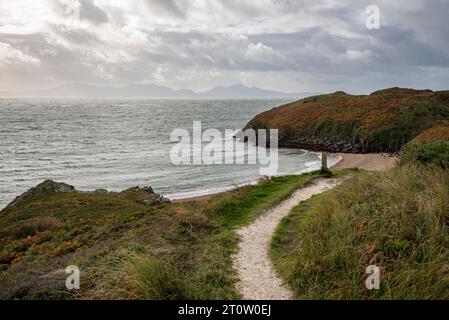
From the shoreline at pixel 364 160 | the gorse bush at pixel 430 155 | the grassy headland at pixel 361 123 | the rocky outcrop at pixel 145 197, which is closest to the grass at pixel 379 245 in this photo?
the gorse bush at pixel 430 155

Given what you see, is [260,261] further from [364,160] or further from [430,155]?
[364,160]

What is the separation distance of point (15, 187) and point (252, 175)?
998 inches

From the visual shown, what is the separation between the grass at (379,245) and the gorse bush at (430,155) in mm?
2316

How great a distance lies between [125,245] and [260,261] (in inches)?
195

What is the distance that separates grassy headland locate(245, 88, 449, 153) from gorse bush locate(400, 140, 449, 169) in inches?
1144

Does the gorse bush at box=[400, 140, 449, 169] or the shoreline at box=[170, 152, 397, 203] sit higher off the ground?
the gorse bush at box=[400, 140, 449, 169]

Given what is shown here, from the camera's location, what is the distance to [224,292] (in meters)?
9.93

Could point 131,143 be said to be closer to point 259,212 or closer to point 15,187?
point 15,187

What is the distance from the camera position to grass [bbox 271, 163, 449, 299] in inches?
349

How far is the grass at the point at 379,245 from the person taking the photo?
8875 mm

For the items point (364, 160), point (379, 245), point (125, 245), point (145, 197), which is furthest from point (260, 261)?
point (364, 160)

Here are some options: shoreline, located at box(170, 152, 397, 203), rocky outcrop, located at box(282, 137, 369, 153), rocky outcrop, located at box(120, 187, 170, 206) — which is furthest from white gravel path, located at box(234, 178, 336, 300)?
rocky outcrop, located at box(282, 137, 369, 153)

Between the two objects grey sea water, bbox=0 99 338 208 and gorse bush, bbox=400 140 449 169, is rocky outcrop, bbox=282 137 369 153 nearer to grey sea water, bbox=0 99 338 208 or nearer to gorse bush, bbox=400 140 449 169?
grey sea water, bbox=0 99 338 208

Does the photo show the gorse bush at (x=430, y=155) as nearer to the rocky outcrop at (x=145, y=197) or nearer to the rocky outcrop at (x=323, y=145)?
the rocky outcrop at (x=145, y=197)
